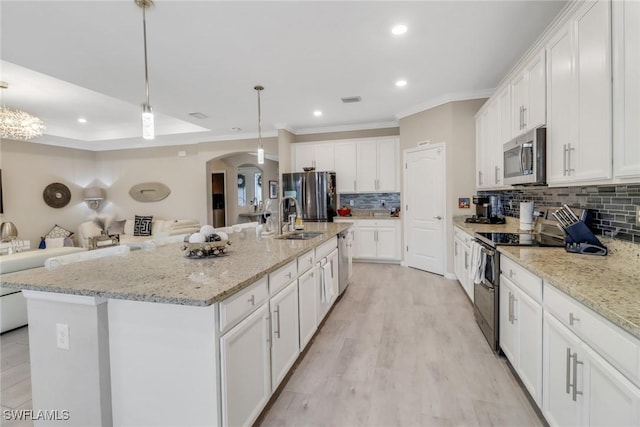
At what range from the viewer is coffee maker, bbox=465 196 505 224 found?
364 cm

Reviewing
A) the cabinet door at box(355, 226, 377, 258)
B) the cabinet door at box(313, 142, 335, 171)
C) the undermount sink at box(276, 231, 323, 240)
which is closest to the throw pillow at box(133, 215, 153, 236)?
the cabinet door at box(313, 142, 335, 171)

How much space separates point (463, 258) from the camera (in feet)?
11.8

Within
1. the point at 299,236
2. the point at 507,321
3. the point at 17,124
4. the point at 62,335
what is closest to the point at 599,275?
the point at 507,321

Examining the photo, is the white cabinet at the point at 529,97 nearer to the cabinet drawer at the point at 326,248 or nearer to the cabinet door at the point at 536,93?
the cabinet door at the point at 536,93

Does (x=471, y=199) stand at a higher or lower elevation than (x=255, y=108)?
lower

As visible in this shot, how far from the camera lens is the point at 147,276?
1518 mm

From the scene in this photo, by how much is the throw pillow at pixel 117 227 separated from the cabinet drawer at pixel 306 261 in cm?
612

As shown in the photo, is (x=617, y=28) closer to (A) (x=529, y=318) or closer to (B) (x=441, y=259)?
(A) (x=529, y=318)

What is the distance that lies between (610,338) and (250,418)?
1.57 metres

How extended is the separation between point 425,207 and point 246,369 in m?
3.93

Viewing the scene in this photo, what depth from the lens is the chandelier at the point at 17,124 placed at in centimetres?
397

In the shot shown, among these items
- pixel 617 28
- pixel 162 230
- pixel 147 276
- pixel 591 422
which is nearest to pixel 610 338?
pixel 591 422

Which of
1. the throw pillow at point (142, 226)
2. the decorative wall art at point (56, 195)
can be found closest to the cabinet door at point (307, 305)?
the throw pillow at point (142, 226)

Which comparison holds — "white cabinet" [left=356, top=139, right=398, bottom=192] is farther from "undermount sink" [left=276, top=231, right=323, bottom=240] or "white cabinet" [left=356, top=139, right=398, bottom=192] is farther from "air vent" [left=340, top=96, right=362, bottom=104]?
"undermount sink" [left=276, top=231, right=323, bottom=240]
